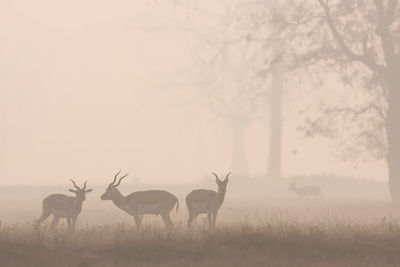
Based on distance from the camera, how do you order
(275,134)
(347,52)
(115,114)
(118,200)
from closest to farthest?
(118,200) → (347,52) → (275,134) → (115,114)

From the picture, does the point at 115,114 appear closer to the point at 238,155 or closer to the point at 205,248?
the point at 238,155

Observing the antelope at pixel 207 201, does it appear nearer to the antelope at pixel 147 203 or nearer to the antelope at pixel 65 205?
the antelope at pixel 147 203

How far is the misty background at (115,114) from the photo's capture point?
246 feet

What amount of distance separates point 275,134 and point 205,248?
114 ft

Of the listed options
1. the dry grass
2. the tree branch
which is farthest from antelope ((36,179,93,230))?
the tree branch

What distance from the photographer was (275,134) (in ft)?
156

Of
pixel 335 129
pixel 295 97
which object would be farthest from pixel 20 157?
pixel 335 129

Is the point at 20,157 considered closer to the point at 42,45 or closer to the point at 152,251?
the point at 42,45

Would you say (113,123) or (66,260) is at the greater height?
(113,123)

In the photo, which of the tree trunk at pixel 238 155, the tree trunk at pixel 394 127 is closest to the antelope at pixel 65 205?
the tree trunk at pixel 394 127

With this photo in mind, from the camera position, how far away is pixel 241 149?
58.1m

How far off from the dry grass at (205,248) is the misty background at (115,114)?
43117 millimetres

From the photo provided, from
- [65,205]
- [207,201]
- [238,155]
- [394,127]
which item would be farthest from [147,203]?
[238,155]

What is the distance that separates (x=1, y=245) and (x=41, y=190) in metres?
30.2
